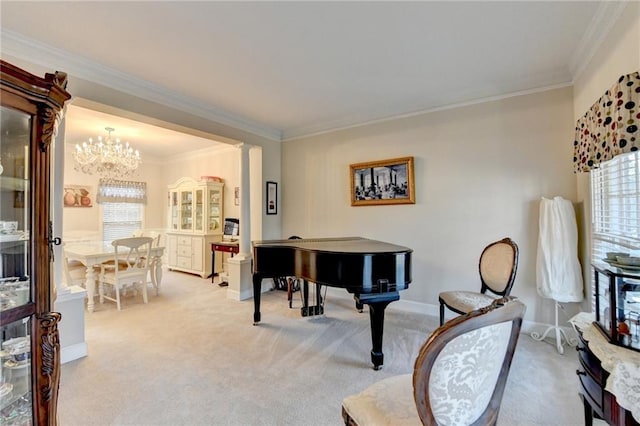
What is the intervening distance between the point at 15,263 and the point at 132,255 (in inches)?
119

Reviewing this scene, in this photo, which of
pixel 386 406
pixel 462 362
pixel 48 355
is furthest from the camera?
pixel 48 355

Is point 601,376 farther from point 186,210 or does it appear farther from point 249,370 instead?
point 186,210

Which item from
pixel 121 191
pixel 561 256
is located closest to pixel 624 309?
pixel 561 256

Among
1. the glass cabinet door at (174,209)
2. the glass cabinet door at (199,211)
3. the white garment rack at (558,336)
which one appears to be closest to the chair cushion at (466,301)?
the white garment rack at (558,336)

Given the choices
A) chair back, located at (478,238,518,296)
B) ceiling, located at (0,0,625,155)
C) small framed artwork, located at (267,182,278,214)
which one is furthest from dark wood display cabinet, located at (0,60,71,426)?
small framed artwork, located at (267,182,278,214)

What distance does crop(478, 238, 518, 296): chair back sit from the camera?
2.46 m

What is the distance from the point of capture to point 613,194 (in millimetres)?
2021

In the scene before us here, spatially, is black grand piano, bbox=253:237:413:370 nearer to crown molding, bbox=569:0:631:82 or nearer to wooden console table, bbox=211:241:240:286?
crown molding, bbox=569:0:631:82

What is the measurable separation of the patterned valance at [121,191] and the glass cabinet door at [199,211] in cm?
172

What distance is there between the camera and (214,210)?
5777mm

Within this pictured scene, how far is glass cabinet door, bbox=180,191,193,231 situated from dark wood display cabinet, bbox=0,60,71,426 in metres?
4.67

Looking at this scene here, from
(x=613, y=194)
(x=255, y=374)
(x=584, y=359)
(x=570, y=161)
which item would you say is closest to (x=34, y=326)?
(x=255, y=374)

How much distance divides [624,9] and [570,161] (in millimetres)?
1338

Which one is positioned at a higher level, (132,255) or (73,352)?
(132,255)
